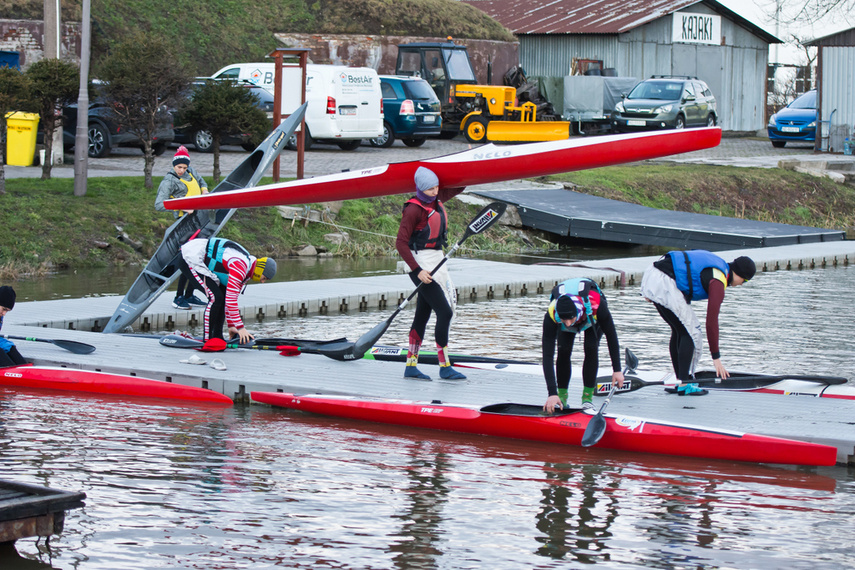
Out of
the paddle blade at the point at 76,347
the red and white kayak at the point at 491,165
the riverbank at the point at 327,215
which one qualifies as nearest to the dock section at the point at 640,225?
the riverbank at the point at 327,215

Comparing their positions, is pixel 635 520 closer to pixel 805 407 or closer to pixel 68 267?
pixel 805 407

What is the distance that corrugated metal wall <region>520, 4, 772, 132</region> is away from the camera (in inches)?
1459

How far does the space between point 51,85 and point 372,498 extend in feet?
40.7

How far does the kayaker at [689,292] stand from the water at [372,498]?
3.51 ft

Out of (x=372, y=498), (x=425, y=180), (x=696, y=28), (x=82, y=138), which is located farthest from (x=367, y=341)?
(x=696, y=28)

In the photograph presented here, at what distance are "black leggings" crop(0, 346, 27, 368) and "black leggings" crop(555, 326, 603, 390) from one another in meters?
4.75

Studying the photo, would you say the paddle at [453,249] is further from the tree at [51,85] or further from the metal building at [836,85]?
the metal building at [836,85]

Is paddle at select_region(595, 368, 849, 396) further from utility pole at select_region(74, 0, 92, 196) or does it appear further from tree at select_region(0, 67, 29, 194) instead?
utility pole at select_region(74, 0, 92, 196)

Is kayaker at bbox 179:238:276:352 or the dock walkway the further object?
kayaker at bbox 179:238:276:352

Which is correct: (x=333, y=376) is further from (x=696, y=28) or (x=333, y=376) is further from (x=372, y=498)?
(x=696, y=28)

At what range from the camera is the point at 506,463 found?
7.30 m

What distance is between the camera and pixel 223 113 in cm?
1797

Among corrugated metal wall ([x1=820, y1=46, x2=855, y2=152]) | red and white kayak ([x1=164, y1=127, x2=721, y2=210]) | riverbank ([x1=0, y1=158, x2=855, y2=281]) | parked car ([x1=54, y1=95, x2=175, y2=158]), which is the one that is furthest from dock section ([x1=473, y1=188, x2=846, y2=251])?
corrugated metal wall ([x1=820, y1=46, x2=855, y2=152])

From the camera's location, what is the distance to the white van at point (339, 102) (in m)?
23.1
